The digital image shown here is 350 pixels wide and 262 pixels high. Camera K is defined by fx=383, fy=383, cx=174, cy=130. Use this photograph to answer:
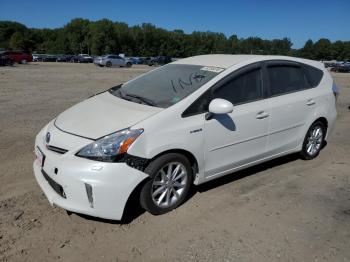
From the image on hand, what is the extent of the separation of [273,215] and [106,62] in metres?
41.9

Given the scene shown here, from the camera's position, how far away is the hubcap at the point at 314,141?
5.94 metres

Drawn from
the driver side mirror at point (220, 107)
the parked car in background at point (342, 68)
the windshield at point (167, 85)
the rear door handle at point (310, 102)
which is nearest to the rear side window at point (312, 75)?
the rear door handle at point (310, 102)

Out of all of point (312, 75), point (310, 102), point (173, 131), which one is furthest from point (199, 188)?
point (312, 75)

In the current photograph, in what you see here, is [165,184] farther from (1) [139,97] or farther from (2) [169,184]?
(1) [139,97]

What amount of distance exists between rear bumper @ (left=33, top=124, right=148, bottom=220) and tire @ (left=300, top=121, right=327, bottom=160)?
3148 mm

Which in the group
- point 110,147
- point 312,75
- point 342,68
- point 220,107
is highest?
point 312,75

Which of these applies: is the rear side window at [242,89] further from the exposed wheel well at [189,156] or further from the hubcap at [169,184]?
the hubcap at [169,184]

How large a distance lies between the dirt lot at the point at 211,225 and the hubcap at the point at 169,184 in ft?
0.55

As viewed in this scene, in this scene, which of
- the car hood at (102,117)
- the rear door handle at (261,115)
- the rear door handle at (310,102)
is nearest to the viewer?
the car hood at (102,117)

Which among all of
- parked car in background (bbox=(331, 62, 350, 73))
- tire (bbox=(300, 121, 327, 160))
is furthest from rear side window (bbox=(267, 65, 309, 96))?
parked car in background (bbox=(331, 62, 350, 73))

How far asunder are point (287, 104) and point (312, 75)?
974mm

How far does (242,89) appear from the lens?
15.4ft

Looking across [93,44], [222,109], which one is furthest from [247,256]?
[93,44]

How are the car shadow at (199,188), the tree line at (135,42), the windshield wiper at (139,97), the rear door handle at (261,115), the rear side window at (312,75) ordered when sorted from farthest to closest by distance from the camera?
the tree line at (135,42)
the rear side window at (312,75)
the rear door handle at (261,115)
the windshield wiper at (139,97)
the car shadow at (199,188)
